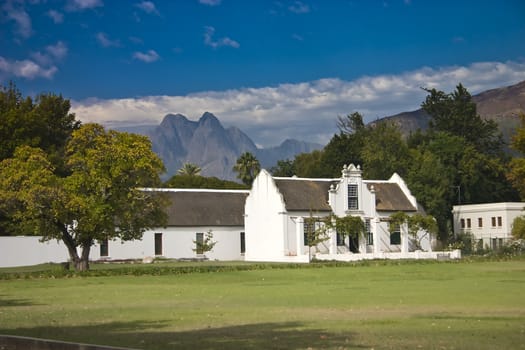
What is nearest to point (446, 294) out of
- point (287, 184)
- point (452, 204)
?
point (287, 184)

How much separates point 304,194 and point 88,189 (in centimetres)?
2485

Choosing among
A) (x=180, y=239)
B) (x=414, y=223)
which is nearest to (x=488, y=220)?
(x=414, y=223)

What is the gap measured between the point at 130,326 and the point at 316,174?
73.3 m

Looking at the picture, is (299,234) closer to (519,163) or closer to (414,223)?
(414,223)

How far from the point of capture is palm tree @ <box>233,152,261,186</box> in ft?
337

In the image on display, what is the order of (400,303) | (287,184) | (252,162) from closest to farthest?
(400,303) → (287,184) → (252,162)

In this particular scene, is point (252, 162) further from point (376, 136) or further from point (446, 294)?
point (446, 294)

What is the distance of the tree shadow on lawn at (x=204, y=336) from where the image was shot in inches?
557

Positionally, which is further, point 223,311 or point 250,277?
point 250,277

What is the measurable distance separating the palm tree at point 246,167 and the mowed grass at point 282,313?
2689 inches

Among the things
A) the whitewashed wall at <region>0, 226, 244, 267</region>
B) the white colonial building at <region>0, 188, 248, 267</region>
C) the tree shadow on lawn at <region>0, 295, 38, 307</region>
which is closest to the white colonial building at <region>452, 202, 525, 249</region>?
the white colonial building at <region>0, 188, 248, 267</region>

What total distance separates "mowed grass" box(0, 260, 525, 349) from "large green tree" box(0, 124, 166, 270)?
9638mm

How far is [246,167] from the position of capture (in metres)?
103

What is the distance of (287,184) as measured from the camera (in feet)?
217
